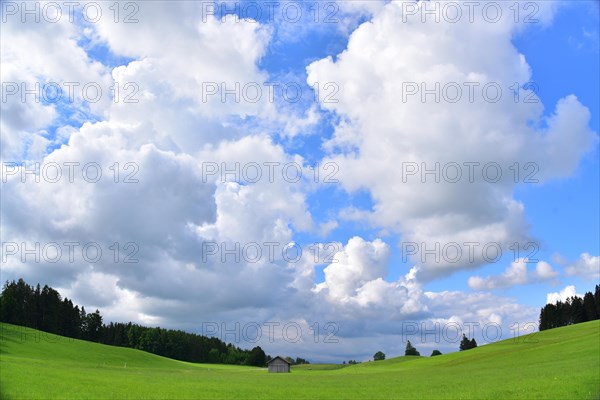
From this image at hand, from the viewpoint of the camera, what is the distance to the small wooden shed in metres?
106

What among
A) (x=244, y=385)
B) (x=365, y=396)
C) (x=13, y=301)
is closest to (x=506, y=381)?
(x=365, y=396)

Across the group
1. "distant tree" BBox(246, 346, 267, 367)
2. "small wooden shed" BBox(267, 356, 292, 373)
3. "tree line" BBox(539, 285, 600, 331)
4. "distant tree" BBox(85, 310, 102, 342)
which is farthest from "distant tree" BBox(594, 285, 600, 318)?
"distant tree" BBox(85, 310, 102, 342)

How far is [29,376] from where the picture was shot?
47312 mm

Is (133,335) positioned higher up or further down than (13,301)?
further down

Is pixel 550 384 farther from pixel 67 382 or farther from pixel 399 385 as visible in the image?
pixel 67 382

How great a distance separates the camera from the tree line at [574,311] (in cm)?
18025

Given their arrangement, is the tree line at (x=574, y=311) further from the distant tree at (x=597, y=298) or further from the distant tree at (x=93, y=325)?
the distant tree at (x=93, y=325)

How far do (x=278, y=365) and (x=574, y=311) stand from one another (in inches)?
5205

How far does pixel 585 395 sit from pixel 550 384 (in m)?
4.20

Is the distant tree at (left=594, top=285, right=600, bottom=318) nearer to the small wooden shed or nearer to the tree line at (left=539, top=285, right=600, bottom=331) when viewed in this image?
the tree line at (left=539, top=285, right=600, bottom=331)

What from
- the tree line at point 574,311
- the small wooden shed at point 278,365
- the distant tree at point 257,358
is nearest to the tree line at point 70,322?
the distant tree at point 257,358

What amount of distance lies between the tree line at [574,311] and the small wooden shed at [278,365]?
12685 centimetres

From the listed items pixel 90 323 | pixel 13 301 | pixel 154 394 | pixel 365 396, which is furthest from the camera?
pixel 90 323

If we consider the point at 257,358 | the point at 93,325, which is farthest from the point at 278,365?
the point at 93,325
